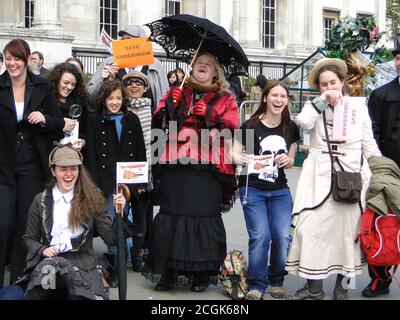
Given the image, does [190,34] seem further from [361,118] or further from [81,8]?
[81,8]

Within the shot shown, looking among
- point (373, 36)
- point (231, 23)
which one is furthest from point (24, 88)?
point (231, 23)

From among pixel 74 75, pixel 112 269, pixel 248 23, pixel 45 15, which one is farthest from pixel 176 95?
pixel 248 23

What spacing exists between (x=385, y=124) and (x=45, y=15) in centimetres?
2072

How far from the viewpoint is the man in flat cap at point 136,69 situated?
8484mm

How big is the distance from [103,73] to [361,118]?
2904 mm

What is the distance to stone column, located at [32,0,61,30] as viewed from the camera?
26.6m

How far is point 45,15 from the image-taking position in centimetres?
2675

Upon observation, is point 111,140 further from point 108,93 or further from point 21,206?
point 21,206

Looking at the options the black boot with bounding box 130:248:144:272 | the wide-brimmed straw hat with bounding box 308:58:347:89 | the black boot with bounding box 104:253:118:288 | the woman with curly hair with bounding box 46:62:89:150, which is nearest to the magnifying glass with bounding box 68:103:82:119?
the woman with curly hair with bounding box 46:62:89:150

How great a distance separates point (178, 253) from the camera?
7211 mm

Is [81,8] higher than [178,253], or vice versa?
[81,8]

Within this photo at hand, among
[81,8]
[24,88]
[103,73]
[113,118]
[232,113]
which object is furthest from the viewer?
[81,8]

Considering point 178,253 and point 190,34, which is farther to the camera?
point 190,34

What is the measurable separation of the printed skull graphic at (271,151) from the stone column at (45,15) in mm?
20274
